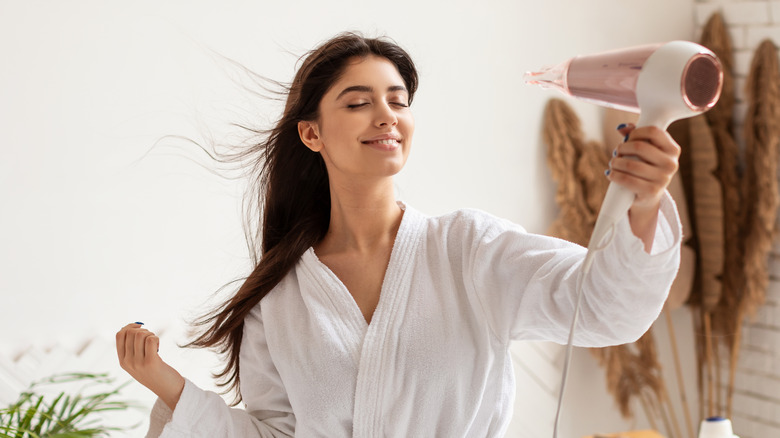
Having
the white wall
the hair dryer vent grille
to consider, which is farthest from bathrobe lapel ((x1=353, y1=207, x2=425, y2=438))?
the white wall

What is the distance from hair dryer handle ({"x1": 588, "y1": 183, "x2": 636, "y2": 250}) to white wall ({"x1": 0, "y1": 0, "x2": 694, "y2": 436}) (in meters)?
1.27

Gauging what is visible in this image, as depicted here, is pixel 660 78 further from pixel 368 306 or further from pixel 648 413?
pixel 648 413

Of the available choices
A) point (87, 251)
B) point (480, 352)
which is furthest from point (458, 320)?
point (87, 251)

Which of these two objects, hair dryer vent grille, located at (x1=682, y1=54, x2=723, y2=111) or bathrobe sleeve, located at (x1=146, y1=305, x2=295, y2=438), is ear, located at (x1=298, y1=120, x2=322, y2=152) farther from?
hair dryer vent grille, located at (x1=682, y1=54, x2=723, y2=111)

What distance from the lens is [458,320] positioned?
4.03 feet

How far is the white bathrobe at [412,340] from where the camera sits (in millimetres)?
1180

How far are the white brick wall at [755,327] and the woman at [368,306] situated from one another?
1683 millimetres

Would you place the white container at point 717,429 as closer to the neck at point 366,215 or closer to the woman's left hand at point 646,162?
the neck at point 366,215

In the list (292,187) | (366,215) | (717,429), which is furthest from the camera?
(717,429)

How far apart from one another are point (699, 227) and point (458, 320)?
5.76ft

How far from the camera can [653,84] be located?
87cm

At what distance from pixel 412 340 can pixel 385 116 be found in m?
0.33

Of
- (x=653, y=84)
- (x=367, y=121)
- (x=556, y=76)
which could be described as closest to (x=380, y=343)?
(x=367, y=121)

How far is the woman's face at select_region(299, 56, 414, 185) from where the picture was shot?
1.26m
